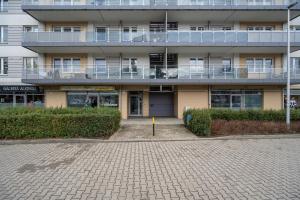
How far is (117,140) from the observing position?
998 centimetres

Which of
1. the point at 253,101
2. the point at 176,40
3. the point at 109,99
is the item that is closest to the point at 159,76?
the point at 176,40

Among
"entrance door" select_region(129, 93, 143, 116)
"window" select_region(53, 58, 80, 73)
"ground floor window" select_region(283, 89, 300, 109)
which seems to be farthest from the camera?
"entrance door" select_region(129, 93, 143, 116)

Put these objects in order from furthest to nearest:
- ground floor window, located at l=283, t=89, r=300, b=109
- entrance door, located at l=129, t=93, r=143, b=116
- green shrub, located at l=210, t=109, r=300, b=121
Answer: entrance door, located at l=129, t=93, r=143, b=116 → ground floor window, located at l=283, t=89, r=300, b=109 → green shrub, located at l=210, t=109, r=300, b=121

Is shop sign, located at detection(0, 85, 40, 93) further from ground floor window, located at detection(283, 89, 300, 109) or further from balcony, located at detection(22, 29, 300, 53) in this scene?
ground floor window, located at detection(283, 89, 300, 109)

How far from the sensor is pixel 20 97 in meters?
21.1

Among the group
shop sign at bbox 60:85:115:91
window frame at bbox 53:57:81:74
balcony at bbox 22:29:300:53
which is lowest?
shop sign at bbox 60:85:115:91

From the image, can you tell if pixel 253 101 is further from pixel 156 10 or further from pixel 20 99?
pixel 20 99

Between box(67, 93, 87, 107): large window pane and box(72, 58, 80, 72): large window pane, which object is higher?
box(72, 58, 80, 72): large window pane

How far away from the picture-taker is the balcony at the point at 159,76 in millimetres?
18312

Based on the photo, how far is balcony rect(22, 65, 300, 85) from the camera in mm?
18312

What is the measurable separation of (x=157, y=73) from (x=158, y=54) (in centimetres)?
320

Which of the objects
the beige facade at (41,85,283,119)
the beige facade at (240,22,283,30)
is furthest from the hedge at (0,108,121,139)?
the beige facade at (240,22,283,30)

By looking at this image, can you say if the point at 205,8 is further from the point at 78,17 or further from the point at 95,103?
the point at 95,103

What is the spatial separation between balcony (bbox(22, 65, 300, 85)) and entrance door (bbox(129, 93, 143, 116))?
3.33m
